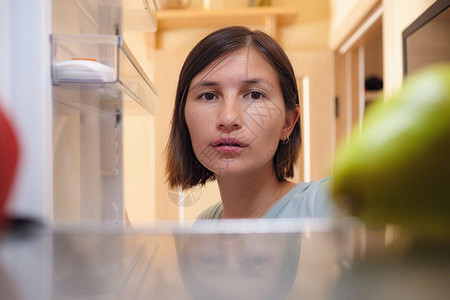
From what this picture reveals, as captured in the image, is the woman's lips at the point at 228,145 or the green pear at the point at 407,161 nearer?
the green pear at the point at 407,161

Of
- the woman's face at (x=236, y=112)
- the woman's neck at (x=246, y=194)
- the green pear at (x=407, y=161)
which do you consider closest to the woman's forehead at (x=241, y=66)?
the woman's face at (x=236, y=112)

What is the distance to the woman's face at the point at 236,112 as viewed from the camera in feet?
1.01

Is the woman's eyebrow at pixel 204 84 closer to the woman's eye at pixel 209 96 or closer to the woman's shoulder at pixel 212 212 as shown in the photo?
the woman's eye at pixel 209 96

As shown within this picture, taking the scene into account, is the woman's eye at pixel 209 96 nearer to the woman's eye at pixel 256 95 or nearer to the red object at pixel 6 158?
the woman's eye at pixel 256 95

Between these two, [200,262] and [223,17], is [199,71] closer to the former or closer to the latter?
[200,262]

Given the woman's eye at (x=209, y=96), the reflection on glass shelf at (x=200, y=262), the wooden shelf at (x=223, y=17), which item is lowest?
the reflection on glass shelf at (x=200, y=262)

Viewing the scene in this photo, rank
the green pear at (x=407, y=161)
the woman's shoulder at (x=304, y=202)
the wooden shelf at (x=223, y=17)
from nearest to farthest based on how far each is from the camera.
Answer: the green pear at (x=407, y=161) → the woman's shoulder at (x=304, y=202) → the wooden shelf at (x=223, y=17)

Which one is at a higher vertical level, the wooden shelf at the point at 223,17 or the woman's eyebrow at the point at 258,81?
the wooden shelf at the point at 223,17

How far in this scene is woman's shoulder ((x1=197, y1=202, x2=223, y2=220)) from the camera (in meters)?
0.40

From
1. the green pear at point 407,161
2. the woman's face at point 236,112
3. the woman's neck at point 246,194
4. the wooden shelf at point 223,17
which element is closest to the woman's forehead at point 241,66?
the woman's face at point 236,112

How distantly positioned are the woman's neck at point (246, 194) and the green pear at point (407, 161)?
0.77ft

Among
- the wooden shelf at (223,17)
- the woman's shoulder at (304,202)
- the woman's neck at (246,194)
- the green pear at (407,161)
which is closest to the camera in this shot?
the green pear at (407,161)

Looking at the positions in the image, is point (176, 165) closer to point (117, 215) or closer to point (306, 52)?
point (117, 215)

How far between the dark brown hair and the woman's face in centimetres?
1
